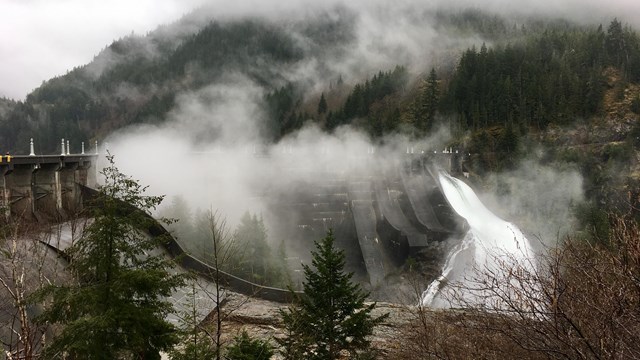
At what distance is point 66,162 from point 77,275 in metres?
20.6

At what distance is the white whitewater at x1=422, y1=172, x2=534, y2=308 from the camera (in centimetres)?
→ 2588

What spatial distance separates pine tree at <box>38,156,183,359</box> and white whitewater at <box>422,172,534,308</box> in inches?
689

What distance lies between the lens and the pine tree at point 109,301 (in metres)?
6.59

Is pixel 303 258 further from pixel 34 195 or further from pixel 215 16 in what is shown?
pixel 215 16

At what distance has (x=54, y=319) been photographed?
704 cm

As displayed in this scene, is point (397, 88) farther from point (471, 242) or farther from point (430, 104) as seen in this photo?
point (471, 242)

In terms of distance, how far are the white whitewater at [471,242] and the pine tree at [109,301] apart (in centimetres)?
1751

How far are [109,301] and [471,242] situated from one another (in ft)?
93.1

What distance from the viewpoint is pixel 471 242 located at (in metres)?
31.4

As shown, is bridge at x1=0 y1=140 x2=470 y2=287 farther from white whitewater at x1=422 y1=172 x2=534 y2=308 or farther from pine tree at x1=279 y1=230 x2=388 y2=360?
pine tree at x1=279 y1=230 x2=388 y2=360

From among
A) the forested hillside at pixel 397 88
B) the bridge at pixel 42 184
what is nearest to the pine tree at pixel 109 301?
the bridge at pixel 42 184

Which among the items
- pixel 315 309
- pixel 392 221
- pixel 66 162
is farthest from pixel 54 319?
pixel 392 221

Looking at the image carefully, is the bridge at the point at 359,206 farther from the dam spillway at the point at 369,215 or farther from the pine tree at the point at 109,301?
the pine tree at the point at 109,301

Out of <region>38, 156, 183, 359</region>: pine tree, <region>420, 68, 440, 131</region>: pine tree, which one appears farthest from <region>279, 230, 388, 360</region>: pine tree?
<region>420, 68, 440, 131</region>: pine tree
